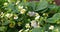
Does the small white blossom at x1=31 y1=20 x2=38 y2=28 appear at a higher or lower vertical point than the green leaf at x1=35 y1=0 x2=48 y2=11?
lower

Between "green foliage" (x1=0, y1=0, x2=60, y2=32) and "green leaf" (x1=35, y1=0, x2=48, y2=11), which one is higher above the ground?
"green leaf" (x1=35, y1=0, x2=48, y2=11)

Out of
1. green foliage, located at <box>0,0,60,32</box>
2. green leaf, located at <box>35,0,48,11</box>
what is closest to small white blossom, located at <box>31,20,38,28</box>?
green foliage, located at <box>0,0,60,32</box>

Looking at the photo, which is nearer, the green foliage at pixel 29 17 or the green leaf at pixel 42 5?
the green foliage at pixel 29 17

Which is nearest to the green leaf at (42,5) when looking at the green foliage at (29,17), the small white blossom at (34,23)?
the green foliage at (29,17)

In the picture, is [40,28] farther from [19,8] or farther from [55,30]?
[19,8]

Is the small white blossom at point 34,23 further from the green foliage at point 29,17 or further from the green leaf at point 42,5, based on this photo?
the green leaf at point 42,5

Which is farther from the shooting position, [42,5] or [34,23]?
[42,5]

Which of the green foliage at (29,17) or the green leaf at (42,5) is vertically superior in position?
the green leaf at (42,5)

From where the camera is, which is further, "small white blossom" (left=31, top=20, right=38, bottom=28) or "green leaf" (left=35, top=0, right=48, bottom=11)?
"green leaf" (left=35, top=0, right=48, bottom=11)

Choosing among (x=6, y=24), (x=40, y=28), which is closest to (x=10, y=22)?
(x=6, y=24)

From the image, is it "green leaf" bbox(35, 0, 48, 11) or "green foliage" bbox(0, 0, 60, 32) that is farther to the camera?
"green leaf" bbox(35, 0, 48, 11)

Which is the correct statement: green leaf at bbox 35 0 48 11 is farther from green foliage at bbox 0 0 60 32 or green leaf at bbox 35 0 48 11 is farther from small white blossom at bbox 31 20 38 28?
small white blossom at bbox 31 20 38 28
